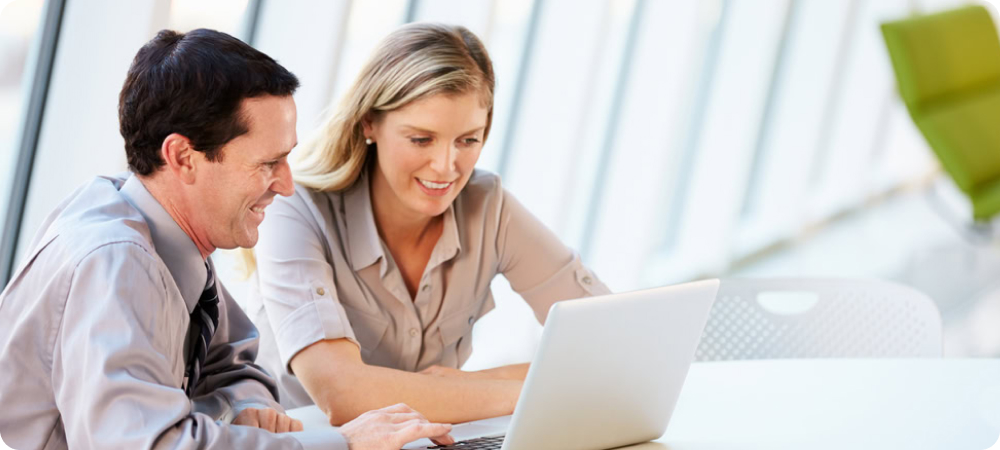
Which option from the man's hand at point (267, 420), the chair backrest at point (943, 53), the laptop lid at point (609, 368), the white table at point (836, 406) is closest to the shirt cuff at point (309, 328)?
the white table at point (836, 406)

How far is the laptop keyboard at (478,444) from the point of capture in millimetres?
1507

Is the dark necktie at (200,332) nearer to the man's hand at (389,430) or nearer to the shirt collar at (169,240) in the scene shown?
the shirt collar at (169,240)

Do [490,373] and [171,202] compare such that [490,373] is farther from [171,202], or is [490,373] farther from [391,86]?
[171,202]

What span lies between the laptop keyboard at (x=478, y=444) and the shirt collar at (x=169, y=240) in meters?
0.42

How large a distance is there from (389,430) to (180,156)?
0.47 meters

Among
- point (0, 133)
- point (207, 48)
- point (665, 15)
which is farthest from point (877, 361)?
point (665, 15)

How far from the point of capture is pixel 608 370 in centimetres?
137

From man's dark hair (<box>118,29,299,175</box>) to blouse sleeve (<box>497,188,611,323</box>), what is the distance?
2.73 ft

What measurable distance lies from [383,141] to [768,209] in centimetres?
506

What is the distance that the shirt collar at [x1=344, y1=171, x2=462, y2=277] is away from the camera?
2.04 m

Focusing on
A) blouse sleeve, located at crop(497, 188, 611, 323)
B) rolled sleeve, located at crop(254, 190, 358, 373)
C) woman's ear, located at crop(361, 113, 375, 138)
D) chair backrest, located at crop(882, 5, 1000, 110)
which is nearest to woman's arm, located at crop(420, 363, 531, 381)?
rolled sleeve, located at crop(254, 190, 358, 373)

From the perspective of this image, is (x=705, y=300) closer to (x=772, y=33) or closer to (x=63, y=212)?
(x=63, y=212)

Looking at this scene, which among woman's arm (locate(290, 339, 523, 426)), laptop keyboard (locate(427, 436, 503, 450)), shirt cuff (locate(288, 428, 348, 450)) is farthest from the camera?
woman's arm (locate(290, 339, 523, 426))

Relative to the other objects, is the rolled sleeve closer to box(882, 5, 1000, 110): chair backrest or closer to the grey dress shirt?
the grey dress shirt
